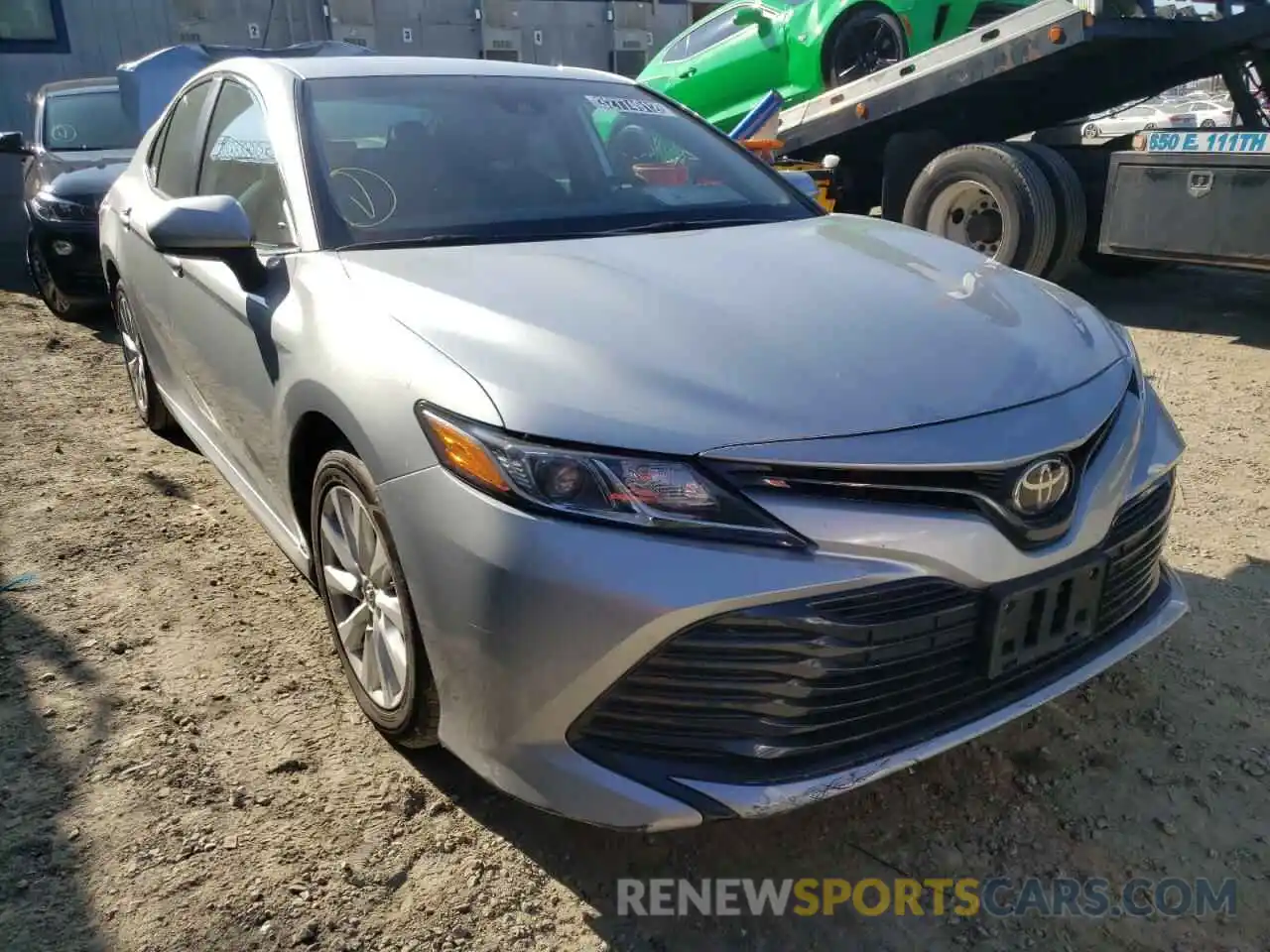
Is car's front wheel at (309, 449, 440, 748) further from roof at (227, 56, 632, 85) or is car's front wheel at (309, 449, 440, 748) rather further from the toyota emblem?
roof at (227, 56, 632, 85)

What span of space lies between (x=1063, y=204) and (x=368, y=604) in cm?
558

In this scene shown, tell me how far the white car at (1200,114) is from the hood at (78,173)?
757cm

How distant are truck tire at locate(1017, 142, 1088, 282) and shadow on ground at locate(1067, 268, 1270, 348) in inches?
20.5

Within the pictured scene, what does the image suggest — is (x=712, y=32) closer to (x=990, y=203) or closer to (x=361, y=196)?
(x=990, y=203)

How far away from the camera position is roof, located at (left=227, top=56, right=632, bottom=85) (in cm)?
294

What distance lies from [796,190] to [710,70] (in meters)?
6.47

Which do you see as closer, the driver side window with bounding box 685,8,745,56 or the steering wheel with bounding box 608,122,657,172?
the steering wheel with bounding box 608,122,657,172

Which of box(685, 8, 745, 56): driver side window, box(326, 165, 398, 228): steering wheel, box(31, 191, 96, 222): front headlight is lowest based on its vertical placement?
box(31, 191, 96, 222): front headlight

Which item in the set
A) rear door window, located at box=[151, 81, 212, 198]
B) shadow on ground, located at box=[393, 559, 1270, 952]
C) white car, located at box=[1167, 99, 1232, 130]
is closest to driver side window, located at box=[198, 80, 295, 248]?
rear door window, located at box=[151, 81, 212, 198]

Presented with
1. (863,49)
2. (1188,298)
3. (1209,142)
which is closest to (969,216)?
(1209,142)

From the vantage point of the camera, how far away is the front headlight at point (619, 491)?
5.56 feet

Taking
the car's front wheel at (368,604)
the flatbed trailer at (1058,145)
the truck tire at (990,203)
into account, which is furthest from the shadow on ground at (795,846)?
the truck tire at (990,203)

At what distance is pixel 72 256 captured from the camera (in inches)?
253

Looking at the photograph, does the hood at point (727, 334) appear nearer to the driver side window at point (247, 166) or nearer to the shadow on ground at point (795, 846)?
the driver side window at point (247, 166)
